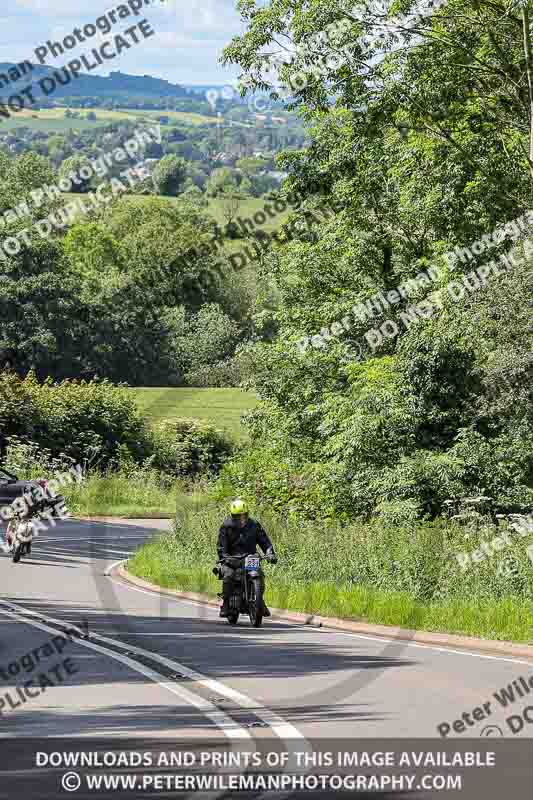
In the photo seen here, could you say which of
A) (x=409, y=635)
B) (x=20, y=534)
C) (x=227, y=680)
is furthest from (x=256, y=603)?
(x=20, y=534)

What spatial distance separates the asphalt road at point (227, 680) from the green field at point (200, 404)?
184ft

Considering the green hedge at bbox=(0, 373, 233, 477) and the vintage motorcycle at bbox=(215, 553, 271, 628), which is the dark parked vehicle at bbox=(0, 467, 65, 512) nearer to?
the green hedge at bbox=(0, 373, 233, 477)

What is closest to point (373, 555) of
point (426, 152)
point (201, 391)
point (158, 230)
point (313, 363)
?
point (426, 152)

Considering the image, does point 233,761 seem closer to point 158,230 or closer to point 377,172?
point 377,172

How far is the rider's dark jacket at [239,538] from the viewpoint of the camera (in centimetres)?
1916

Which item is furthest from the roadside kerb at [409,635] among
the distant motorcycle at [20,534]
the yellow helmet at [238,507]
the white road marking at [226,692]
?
the distant motorcycle at [20,534]

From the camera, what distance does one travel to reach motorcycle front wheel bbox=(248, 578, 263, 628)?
739 inches

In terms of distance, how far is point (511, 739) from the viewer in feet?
32.0

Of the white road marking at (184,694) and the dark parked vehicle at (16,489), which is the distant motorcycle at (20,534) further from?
the white road marking at (184,694)

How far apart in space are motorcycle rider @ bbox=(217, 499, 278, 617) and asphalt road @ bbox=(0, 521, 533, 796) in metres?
0.73

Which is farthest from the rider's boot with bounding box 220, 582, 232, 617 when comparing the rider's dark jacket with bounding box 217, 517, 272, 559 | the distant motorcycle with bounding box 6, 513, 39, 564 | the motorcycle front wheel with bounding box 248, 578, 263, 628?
the distant motorcycle with bounding box 6, 513, 39, 564

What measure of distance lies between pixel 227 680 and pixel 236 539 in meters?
6.01

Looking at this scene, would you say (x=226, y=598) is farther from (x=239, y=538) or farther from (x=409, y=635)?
(x=409, y=635)

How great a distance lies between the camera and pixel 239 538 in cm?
1923
